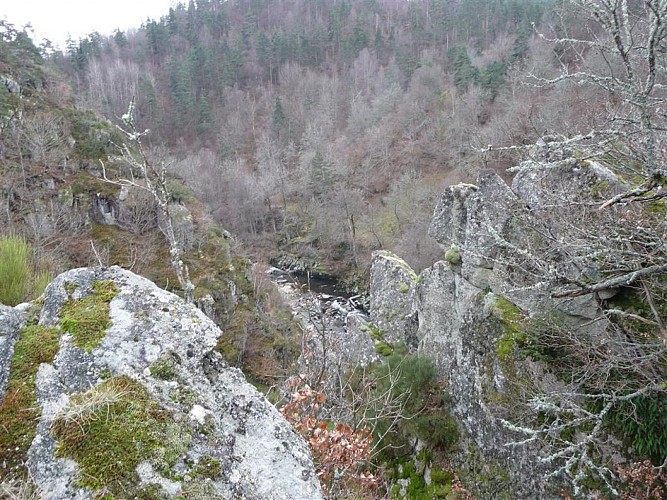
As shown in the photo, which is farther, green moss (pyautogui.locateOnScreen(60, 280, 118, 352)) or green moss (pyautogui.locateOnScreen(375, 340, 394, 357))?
green moss (pyautogui.locateOnScreen(375, 340, 394, 357))

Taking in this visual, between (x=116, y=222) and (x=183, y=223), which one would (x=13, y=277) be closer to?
(x=183, y=223)

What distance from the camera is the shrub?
3.59 metres

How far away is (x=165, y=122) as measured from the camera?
66.1 meters

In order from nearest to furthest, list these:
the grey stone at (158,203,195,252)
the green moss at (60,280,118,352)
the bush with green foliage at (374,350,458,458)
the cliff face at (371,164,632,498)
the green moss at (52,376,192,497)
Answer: the green moss at (52,376,192,497) < the green moss at (60,280,118,352) < the cliff face at (371,164,632,498) < the bush with green foliage at (374,350,458,458) < the grey stone at (158,203,195,252)

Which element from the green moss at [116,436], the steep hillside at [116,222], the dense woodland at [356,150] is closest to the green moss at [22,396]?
the green moss at [116,436]

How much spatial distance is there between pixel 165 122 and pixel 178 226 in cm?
5094

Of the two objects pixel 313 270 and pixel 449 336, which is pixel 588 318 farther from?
pixel 313 270

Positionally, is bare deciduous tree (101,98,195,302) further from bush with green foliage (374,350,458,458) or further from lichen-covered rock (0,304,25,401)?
bush with green foliage (374,350,458,458)

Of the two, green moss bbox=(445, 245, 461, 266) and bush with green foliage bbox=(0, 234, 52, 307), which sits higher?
bush with green foliage bbox=(0, 234, 52, 307)

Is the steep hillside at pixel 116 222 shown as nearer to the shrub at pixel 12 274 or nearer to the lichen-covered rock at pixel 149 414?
the shrub at pixel 12 274

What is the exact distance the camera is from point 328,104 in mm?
69938

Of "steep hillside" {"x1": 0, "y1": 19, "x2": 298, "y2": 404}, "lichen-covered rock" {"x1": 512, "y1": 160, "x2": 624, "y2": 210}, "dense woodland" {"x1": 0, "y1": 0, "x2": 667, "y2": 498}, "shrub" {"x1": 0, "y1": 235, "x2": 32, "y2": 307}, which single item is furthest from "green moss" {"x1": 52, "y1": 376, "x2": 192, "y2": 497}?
"steep hillside" {"x1": 0, "y1": 19, "x2": 298, "y2": 404}

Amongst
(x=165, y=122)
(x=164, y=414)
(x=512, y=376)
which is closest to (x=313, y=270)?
(x=512, y=376)

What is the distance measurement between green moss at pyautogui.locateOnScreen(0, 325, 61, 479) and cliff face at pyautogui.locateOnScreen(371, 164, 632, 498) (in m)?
4.65
